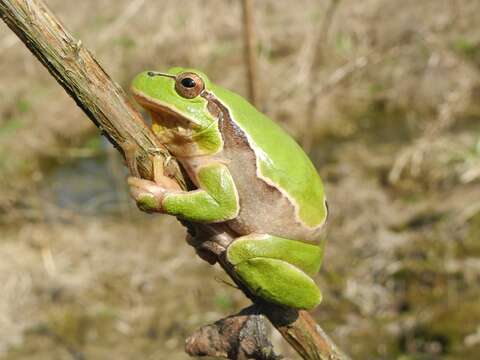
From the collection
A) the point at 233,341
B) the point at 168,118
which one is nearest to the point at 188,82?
the point at 168,118

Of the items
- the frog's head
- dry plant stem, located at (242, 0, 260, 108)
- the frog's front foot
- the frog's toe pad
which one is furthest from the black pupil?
dry plant stem, located at (242, 0, 260, 108)

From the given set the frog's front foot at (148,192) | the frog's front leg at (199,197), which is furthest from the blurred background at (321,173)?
the frog's front foot at (148,192)

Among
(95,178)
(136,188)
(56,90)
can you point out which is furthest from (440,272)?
(56,90)

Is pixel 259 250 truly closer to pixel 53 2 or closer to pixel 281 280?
pixel 281 280

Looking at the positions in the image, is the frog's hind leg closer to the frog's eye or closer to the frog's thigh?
the frog's thigh

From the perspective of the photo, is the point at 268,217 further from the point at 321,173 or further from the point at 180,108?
the point at 321,173
